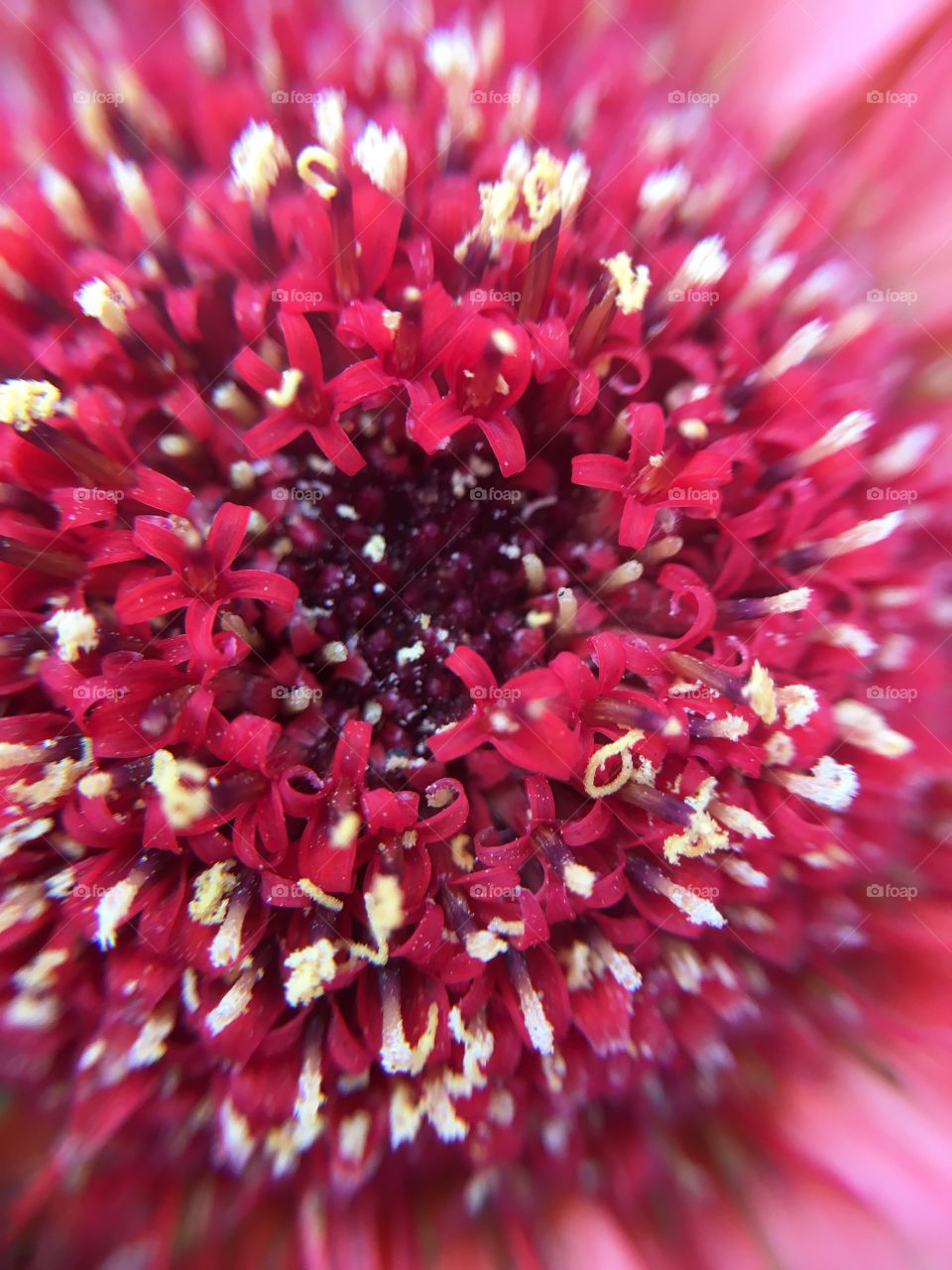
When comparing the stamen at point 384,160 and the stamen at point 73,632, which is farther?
the stamen at point 384,160

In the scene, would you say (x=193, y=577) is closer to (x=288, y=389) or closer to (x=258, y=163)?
(x=288, y=389)

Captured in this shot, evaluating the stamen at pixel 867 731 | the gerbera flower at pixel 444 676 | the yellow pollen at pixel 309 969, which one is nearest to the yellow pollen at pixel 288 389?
the gerbera flower at pixel 444 676

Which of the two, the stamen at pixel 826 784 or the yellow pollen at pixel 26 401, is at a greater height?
the yellow pollen at pixel 26 401

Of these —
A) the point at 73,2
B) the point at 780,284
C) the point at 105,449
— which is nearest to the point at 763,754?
the point at 780,284

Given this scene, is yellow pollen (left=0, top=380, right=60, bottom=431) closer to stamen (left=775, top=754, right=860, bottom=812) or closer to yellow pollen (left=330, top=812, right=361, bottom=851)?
yellow pollen (left=330, top=812, right=361, bottom=851)

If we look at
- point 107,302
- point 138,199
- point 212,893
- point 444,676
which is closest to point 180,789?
point 212,893

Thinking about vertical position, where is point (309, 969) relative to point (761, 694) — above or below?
below

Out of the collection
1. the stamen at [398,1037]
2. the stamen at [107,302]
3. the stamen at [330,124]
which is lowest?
the stamen at [398,1037]

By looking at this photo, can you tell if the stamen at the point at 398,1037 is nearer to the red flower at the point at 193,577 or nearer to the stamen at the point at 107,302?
the red flower at the point at 193,577
